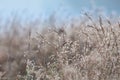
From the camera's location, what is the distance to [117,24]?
3.60 m

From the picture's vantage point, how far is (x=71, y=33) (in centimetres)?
579

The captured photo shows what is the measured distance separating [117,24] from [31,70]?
2.93 ft

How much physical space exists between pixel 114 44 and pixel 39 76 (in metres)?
0.75

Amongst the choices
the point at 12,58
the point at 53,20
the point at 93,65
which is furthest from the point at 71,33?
the point at 93,65

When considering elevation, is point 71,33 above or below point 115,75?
above

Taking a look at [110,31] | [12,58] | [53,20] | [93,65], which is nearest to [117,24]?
[110,31]

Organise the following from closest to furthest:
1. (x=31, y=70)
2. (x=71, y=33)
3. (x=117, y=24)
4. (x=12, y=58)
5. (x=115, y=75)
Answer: (x=115, y=75)
(x=117, y=24)
(x=31, y=70)
(x=12, y=58)
(x=71, y=33)

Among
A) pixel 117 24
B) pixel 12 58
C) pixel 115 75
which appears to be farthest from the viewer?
pixel 12 58

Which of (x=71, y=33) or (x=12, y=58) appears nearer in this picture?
(x=12, y=58)

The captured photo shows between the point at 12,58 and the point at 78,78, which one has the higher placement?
the point at 12,58

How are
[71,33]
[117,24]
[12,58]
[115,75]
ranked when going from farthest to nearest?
[71,33] → [12,58] → [117,24] → [115,75]

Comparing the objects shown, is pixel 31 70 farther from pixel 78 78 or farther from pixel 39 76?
pixel 78 78

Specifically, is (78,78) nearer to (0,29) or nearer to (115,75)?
A: (115,75)

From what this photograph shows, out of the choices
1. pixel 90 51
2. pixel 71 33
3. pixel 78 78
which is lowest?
pixel 78 78
